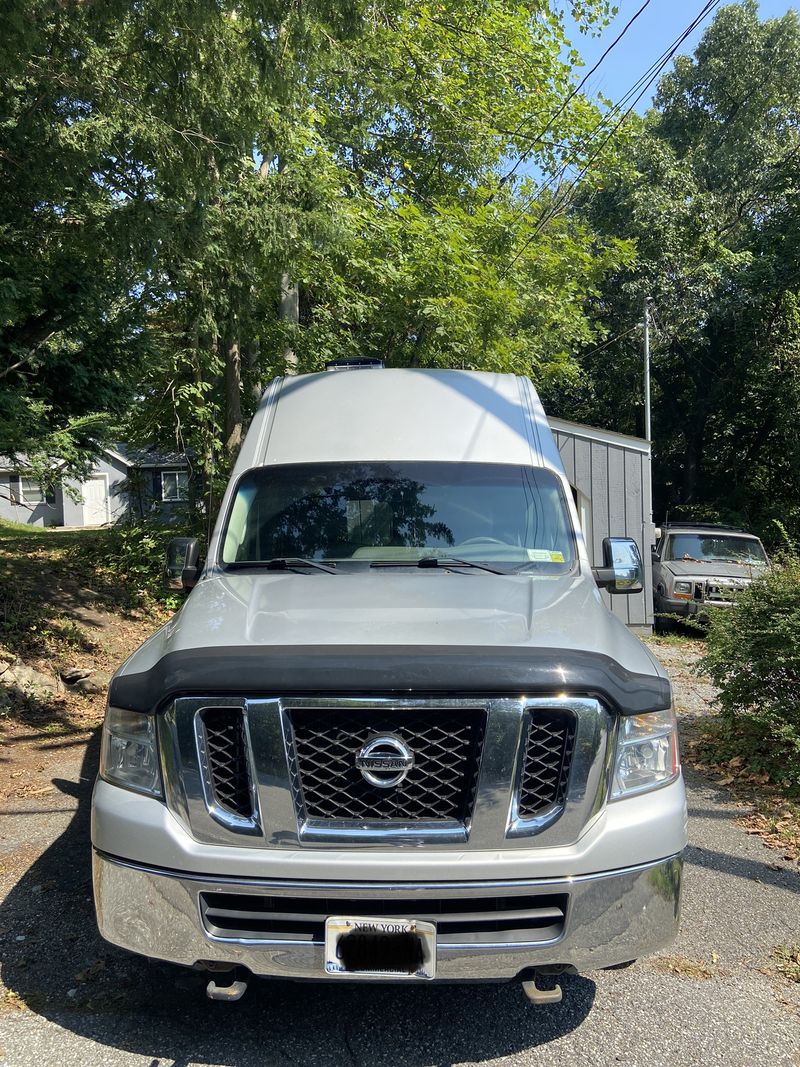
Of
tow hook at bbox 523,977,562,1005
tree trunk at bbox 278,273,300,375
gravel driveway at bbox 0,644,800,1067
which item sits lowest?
gravel driveway at bbox 0,644,800,1067

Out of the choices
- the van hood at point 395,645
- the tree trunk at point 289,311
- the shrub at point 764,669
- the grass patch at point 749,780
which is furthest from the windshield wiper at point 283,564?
the tree trunk at point 289,311

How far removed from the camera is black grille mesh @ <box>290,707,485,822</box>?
275 cm

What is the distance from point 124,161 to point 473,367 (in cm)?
607

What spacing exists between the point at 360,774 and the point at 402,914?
44 cm

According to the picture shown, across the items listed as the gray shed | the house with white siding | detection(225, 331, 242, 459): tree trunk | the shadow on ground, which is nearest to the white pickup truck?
the shadow on ground

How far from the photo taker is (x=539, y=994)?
2793 mm

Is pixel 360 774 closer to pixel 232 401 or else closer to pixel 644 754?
pixel 644 754

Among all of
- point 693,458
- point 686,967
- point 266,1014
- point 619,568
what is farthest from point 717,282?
point 266,1014

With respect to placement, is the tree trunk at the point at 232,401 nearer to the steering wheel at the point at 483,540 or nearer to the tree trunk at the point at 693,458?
the steering wheel at the point at 483,540

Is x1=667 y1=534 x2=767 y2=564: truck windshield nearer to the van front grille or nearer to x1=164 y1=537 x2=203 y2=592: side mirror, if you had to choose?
x1=164 y1=537 x2=203 y2=592: side mirror

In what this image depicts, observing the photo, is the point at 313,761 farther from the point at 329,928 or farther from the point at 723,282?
the point at 723,282

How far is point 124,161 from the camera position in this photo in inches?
301

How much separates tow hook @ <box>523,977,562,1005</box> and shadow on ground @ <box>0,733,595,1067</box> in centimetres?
33

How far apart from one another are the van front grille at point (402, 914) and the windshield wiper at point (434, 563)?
62.9 inches
